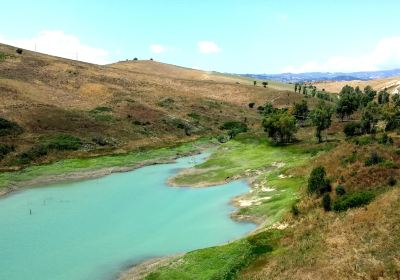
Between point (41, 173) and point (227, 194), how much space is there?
143 feet

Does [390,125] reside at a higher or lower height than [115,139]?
higher

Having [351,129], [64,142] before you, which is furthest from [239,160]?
→ [64,142]

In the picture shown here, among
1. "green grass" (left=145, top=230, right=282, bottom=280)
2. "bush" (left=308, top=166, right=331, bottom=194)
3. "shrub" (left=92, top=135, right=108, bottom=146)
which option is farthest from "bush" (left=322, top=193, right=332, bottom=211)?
"shrub" (left=92, top=135, right=108, bottom=146)

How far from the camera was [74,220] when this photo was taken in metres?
66.4

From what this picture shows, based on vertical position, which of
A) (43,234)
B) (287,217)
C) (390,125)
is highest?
(390,125)

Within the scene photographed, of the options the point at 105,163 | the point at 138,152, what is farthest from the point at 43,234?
the point at 138,152

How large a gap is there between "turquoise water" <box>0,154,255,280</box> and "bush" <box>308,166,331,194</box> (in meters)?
9.68

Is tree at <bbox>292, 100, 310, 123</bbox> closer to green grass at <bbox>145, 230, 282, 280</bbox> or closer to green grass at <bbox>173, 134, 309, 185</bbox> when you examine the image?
green grass at <bbox>173, 134, 309, 185</bbox>

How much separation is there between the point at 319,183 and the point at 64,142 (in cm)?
7912

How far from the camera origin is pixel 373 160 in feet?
198

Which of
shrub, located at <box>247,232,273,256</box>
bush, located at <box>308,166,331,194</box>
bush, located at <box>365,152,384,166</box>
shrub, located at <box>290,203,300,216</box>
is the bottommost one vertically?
shrub, located at <box>247,232,273,256</box>

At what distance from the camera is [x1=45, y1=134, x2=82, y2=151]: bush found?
11486 centimetres

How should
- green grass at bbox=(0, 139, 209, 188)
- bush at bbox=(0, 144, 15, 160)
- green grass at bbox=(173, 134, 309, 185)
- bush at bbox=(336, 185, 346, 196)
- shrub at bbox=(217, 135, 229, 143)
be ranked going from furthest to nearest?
shrub at bbox=(217, 135, 229, 143) → bush at bbox=(0, 144, 15, 160) → green grass at bbox=(0, 139, 209, 188) → green grass at bbox=(173, 134, 309, 185) → bush at bbox=(336, 185, 346, 196)

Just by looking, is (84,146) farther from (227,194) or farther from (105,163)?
(227,194)
